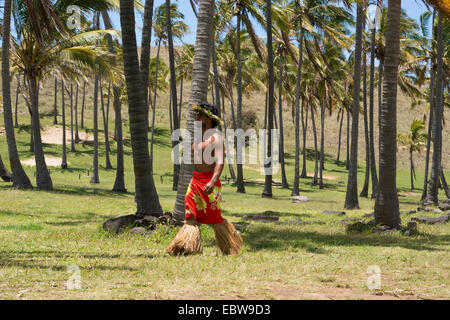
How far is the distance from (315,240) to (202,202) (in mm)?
2978

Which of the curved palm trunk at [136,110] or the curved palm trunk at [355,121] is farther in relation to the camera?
the curved palm trunk at [355,121]

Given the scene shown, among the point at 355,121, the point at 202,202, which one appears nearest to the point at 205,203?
the point at 202,202

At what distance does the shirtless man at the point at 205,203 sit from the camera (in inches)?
252

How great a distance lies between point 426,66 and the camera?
27.8 metres

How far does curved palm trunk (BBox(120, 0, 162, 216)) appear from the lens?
954 centimetres

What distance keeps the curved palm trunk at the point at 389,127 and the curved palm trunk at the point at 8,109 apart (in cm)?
1313

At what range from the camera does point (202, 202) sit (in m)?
6.46

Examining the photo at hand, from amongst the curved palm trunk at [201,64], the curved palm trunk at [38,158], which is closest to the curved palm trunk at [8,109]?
the curved palm trunk at [38,158]


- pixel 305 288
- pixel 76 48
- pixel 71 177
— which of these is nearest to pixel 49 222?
pixel 305 288

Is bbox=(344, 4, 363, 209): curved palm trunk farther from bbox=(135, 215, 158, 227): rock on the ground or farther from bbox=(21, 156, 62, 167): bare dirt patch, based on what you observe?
bbox=(21, 156, 62, 167): bare dirt patch

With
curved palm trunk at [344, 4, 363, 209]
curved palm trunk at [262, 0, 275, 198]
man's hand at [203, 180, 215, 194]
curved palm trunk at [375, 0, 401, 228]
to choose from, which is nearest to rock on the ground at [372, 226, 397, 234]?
curved palm trunk at [375, 0, 401, 228]

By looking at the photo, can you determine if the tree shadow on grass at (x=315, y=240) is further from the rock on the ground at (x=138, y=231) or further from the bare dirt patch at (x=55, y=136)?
the bare dirt patch at (x=55, y=136)

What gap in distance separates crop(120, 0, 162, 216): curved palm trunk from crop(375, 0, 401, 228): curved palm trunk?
4.73 m

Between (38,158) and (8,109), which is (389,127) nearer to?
(8,109)
